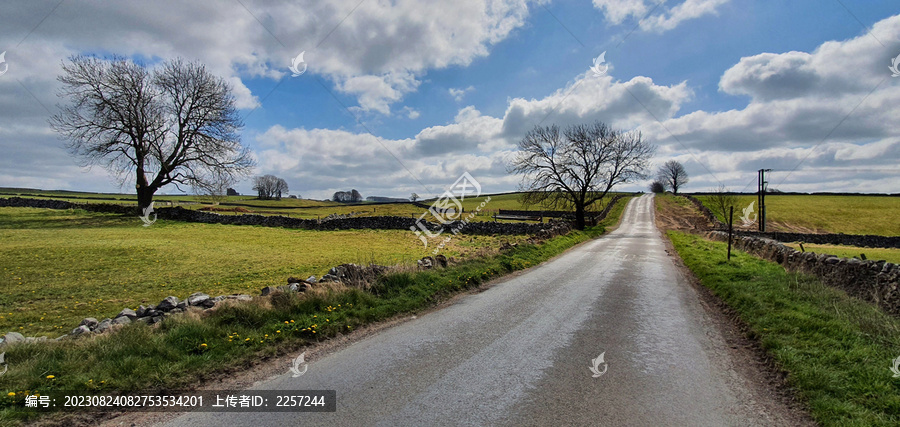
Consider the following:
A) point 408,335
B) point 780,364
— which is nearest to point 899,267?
point 780,364

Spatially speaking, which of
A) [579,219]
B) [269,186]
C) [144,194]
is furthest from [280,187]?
[579,219]

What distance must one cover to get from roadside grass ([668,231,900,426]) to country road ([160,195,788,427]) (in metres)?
0.59

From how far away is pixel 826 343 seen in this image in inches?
231

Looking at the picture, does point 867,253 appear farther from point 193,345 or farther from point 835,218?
point 193,345

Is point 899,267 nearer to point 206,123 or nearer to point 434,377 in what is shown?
point 434,377

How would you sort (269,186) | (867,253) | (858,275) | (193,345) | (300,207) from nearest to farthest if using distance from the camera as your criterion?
1. (193,345)
2. (858,275)
3. (867,253)
4. (300,207)
5. (269,186)

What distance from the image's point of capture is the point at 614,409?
4168mm

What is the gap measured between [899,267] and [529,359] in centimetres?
1029

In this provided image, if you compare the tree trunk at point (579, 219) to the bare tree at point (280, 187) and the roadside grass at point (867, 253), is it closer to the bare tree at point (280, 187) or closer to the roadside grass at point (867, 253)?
the roadside grass at point (867, 253)

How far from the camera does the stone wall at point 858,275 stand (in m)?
9.09

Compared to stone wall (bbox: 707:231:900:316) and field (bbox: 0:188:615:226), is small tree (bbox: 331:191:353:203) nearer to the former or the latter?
field (bbox: 0:188:615:226)

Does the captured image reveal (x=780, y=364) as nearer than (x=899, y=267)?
Yes

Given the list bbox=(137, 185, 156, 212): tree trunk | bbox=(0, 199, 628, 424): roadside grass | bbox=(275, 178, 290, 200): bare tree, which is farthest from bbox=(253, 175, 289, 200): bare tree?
bbox=(0, 199, 628, 424): roadside grass

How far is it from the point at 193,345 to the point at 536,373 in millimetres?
4951
